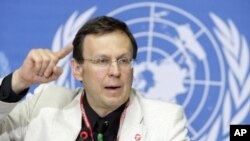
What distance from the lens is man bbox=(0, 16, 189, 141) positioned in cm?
173

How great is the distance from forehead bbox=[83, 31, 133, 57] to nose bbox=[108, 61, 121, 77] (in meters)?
0.05

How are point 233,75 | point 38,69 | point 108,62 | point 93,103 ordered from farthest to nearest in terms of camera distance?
point 233,75
point 93,103
point 108,62
point 38,69

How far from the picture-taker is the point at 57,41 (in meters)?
2.60

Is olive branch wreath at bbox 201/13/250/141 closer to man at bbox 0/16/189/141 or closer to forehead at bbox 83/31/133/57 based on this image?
man at bbox 0/16/189/141

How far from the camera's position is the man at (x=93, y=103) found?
173 cm

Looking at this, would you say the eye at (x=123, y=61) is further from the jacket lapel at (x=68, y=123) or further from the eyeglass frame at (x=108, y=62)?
the jacket lapel at (x=68, y=123)

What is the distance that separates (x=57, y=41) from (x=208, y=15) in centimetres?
89

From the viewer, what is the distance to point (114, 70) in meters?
1.71

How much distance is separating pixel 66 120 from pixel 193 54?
980mm

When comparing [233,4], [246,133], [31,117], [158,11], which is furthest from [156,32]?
[31,117]

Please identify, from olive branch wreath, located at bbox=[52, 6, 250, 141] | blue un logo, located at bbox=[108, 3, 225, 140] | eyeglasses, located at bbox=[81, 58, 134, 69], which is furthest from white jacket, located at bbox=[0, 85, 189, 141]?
olive branch wreath, located at bbox=[52, 6, 250, 141]

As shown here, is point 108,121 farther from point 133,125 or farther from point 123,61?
point 123,61

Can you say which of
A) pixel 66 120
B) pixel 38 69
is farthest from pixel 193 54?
pixel 38 69

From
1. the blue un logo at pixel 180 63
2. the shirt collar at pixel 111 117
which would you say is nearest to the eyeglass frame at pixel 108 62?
the shirt collar at pixel 111 117
